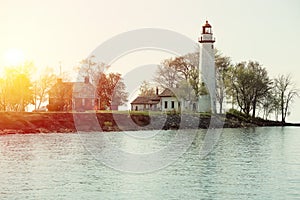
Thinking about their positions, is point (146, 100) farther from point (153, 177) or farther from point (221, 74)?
point (153, 177)

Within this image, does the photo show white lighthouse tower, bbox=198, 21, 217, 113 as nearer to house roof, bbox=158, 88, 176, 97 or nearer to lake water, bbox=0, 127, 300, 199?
house roof, bbox=158, 88, 176, 97

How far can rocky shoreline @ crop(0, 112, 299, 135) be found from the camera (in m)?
74.2

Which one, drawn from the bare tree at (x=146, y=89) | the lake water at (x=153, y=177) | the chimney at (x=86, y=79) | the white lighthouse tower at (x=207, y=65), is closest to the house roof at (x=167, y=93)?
the bare tree at (x=146, y=89)

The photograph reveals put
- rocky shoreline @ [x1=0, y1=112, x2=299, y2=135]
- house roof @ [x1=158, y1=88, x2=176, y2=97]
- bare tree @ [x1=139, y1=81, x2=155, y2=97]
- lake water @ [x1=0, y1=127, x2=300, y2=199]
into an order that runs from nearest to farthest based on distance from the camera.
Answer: lake water @ [x1=0, y1=127, x2=300, y2=199] < rocky shoreline @ [x1=0, y1=112, x2=299, y2=135] < house roof @ [x1=158, y1=88, x2=176, y2=97] < bare tree @ [x1=139, y1=81, x2=155, y2=97]

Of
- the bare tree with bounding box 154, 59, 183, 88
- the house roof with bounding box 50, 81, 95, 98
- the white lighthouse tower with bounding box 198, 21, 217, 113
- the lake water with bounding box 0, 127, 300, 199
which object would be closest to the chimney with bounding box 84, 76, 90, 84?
the house roof with bounding box 50, 81, 95, 98

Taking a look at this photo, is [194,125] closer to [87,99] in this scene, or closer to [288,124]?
[87,99]

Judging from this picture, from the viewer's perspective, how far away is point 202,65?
98.1 metres

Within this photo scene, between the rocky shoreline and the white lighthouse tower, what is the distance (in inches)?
139

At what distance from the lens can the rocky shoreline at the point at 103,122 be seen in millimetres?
74188

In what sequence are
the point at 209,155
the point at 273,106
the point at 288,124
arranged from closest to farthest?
the point at 209,155 < the point at 273,106 < the point at 288,124

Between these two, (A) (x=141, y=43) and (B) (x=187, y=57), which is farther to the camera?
(B) (x=187, y=57)

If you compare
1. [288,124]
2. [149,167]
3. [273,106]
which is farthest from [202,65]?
[149,167]

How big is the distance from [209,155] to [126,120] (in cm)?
4543

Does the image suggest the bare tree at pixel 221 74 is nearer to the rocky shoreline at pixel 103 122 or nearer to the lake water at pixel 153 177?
the rocky shoreline at pixel 103 122
